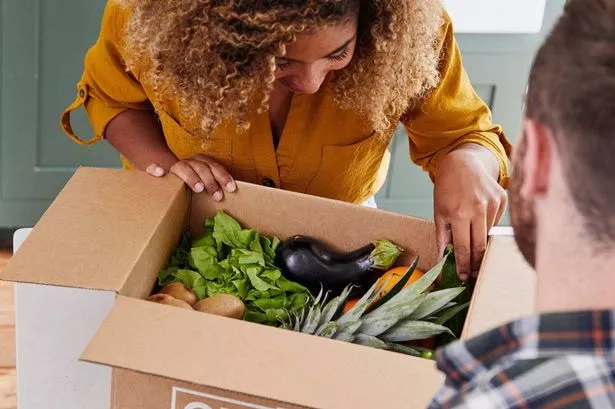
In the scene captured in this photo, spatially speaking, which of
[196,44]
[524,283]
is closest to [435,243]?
[524,283]

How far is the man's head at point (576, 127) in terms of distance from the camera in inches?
21.0

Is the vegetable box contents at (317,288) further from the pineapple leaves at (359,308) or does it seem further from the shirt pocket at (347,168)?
the shirt pocket at (347,168)

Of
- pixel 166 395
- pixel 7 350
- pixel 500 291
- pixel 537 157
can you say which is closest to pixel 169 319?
pixel 166 395

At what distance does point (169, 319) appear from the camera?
0.98 metres

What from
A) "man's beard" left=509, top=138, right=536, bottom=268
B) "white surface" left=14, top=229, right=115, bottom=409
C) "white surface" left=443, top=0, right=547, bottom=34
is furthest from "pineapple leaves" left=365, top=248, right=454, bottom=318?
"white surface" left=443, top=0, right=547, bottom=34

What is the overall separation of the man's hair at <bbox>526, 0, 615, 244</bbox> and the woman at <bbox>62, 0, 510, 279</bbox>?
21.1 inches

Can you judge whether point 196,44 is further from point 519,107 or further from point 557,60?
point 519,107

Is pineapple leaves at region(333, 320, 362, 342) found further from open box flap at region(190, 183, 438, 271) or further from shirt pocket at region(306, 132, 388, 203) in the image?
shirt pocket at region(306, 132, 388, 203)

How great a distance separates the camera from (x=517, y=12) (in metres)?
2.54

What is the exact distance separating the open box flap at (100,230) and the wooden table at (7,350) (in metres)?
0.89

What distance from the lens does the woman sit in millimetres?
1118

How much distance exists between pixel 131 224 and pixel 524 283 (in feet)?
1.73

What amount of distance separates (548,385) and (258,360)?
1.49ft

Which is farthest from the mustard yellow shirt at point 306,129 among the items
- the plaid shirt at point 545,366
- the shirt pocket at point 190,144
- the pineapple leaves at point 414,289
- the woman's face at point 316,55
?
the plaid shirt at point 545,366
